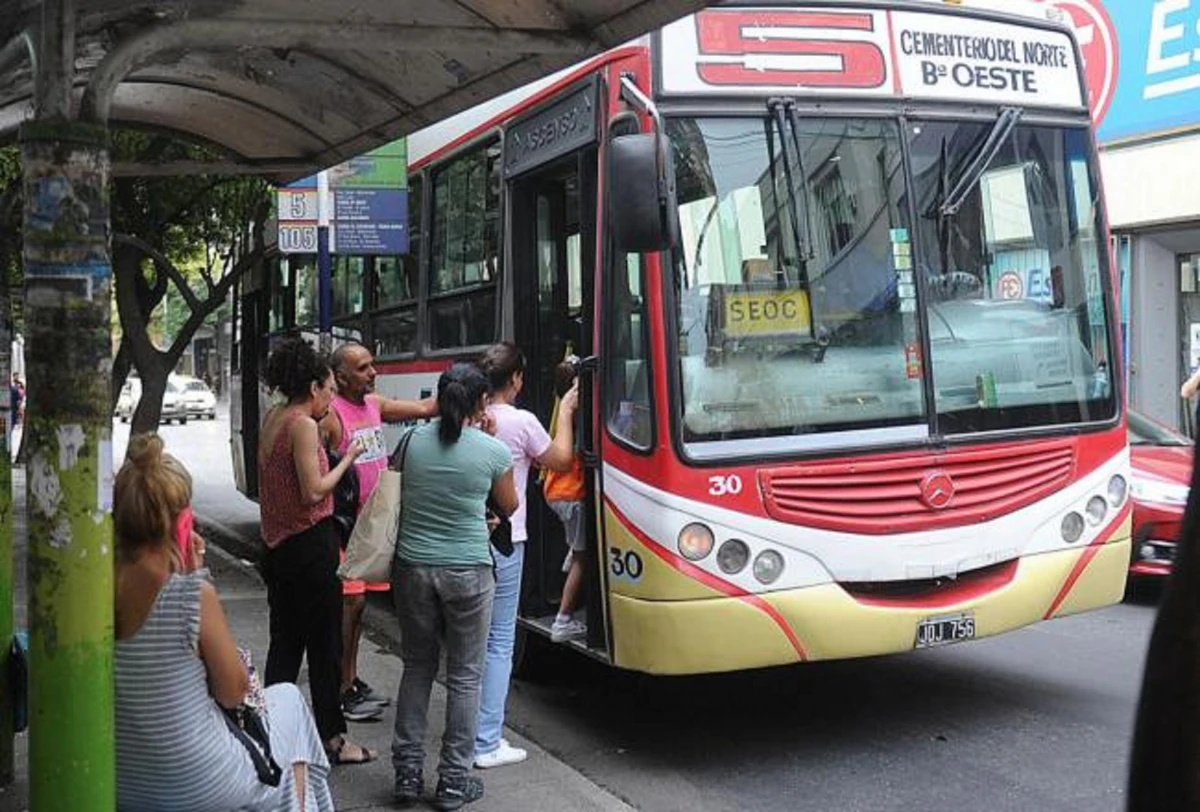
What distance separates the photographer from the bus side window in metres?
5.30

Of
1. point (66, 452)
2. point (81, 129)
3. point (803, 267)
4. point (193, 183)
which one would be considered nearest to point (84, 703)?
point (66, 452)

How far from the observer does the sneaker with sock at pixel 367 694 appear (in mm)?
6211

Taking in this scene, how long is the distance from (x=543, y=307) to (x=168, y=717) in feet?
11.8

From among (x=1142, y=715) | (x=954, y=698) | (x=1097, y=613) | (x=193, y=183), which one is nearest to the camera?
(x=1142, y=715)

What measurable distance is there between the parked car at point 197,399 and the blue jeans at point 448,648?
145 ft

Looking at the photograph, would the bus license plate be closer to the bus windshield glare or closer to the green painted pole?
the bus windshield glare

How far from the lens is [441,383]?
4734 millimetres

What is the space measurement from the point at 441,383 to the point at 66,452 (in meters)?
1.81

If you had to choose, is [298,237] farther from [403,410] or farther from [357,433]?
[357,433]

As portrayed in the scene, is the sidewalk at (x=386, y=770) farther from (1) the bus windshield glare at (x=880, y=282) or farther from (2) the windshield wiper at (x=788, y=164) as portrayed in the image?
(2) the windshield wiper at (x=788, y=164)

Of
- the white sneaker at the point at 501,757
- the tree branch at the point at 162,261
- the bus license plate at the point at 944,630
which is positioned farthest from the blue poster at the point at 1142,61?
the white sneaker at the point at 501,757

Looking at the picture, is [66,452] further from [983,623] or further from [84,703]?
[983,623]

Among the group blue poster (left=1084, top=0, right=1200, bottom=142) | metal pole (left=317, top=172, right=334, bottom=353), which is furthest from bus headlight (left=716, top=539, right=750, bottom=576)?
blue poster (left=1084, top=0, right=1200, bottom=142)

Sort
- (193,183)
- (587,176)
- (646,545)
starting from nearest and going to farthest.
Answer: (646,545) → (587,176) → (193,183)
